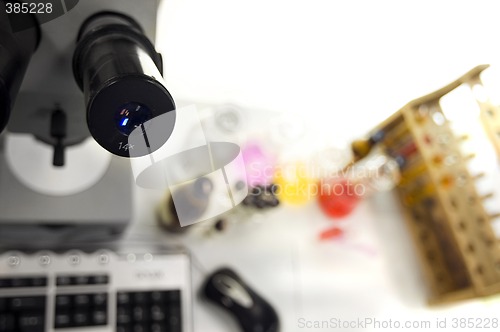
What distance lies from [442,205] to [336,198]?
15 cm

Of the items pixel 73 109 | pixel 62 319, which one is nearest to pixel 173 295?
pixel 62 319

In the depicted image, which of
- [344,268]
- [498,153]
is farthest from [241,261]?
[498,153]

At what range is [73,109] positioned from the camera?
53cm

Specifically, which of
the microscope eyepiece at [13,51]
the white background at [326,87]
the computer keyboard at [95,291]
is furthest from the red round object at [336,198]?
the microscope eyepiece at [13,51]

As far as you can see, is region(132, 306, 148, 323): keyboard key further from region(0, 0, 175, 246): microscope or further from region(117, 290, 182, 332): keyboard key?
region(0, 0, 175, 246): microscope

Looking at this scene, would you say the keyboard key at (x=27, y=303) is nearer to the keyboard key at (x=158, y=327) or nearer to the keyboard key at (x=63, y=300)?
the keyboard key at (x=63, y=300)

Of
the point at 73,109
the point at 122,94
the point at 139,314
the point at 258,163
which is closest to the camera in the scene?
the point at 122,94

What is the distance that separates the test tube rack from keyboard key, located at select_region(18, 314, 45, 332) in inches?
19.8

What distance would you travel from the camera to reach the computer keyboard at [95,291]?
1.96 feet

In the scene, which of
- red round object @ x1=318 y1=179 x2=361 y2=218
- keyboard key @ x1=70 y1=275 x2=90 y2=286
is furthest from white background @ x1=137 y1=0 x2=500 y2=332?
keyboard key @ x1=70 y1=275 x2=90 y2=286

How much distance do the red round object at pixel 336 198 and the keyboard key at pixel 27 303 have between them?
0.41 metres

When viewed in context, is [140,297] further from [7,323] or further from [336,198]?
[336,198]

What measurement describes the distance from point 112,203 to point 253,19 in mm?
321

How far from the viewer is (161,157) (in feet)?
1.26
